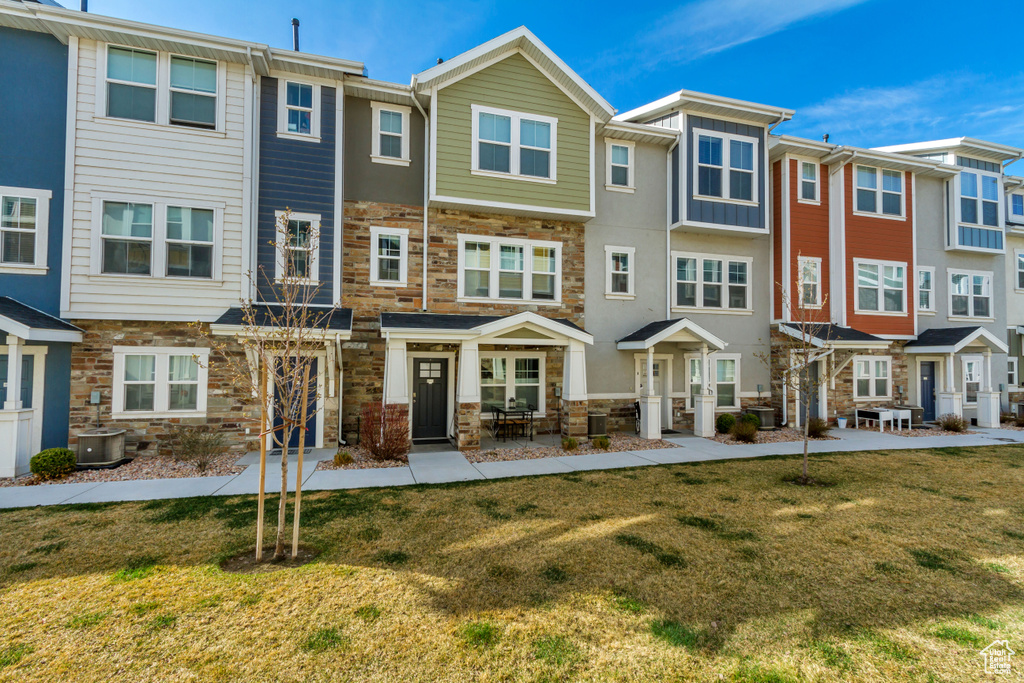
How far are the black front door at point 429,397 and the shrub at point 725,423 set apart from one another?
818 cm

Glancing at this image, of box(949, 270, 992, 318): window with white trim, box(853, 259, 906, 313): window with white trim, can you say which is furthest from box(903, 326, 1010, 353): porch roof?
box(949, 270, 992, 318): window with white trim

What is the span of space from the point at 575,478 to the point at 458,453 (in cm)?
327

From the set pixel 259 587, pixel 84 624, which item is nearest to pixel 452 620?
pixel 259 587

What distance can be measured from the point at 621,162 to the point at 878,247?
988 centimetres

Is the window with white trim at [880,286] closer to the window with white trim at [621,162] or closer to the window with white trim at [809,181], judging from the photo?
the window with white trim at [809,181]

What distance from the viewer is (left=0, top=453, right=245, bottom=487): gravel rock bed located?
8.58 meters

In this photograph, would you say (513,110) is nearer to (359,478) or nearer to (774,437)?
(359,478)

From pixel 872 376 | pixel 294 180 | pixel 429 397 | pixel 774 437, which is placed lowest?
pixel 774 437

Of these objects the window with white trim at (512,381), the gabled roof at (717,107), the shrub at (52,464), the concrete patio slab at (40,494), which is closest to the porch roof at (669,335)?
the window with white trim at (512,381)

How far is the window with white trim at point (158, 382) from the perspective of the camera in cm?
1034

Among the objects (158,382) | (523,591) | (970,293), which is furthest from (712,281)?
(158,382)

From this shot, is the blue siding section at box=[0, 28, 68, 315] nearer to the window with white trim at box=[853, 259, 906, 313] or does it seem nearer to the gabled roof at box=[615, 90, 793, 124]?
the gabled roof at box=[615, 90, 793, 124]

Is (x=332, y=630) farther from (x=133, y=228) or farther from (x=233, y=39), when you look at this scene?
(x=233, y=39)

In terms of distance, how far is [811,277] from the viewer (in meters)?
15.7
